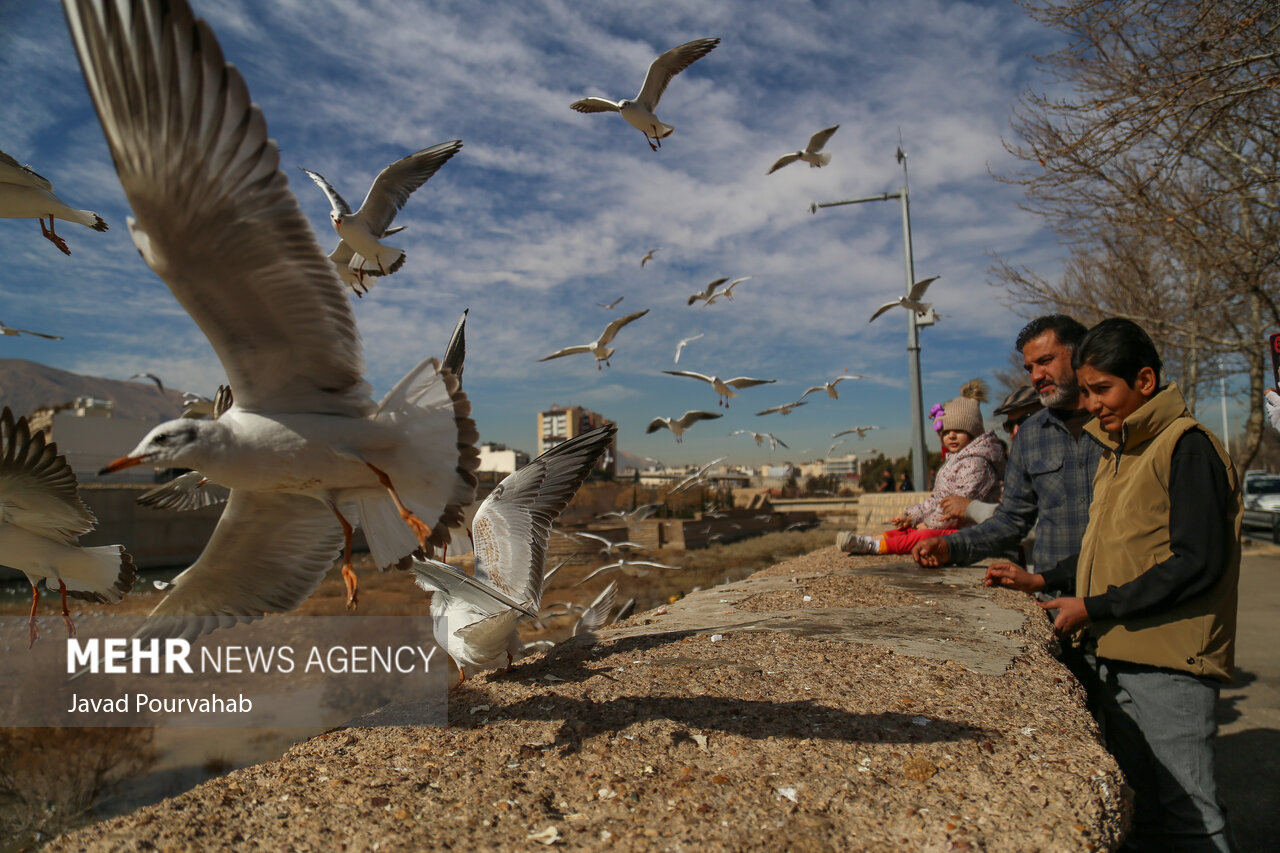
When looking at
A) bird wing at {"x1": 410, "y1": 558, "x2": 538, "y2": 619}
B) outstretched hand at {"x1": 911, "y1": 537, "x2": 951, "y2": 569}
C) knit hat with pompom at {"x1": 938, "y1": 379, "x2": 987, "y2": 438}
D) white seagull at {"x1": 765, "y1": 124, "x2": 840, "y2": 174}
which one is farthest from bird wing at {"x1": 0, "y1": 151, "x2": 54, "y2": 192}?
white seagull at {"x1": 765, "y1": 124, "x2": 840, "y2": 174}

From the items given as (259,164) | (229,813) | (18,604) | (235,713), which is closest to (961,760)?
(229,813)

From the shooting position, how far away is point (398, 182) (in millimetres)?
4594

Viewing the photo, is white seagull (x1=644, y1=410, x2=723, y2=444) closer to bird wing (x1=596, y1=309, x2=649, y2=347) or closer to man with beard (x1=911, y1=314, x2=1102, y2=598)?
bird wing (x1=596, y1=309, x2=649, y2=347)

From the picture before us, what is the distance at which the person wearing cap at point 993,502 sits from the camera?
155 inches

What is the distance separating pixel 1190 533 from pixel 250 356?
2.67 m

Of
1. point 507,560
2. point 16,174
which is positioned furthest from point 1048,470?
point 16,174

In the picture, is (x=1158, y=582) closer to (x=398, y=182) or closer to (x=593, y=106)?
(x=398, y=182)

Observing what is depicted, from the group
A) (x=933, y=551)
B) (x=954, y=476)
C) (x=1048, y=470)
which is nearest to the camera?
(x=1048, y=470)

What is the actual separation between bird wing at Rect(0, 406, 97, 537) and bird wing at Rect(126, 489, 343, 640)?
403 mm

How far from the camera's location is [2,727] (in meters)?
5.41

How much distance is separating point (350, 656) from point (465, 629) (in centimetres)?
514

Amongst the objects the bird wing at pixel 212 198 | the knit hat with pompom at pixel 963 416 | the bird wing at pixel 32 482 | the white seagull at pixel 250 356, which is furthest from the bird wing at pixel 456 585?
the knit hat with pompom at pixel 963 416

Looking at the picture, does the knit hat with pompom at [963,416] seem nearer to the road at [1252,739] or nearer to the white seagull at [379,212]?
the road at [1252,739]

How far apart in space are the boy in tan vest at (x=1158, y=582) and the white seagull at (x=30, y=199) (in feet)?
10.9
